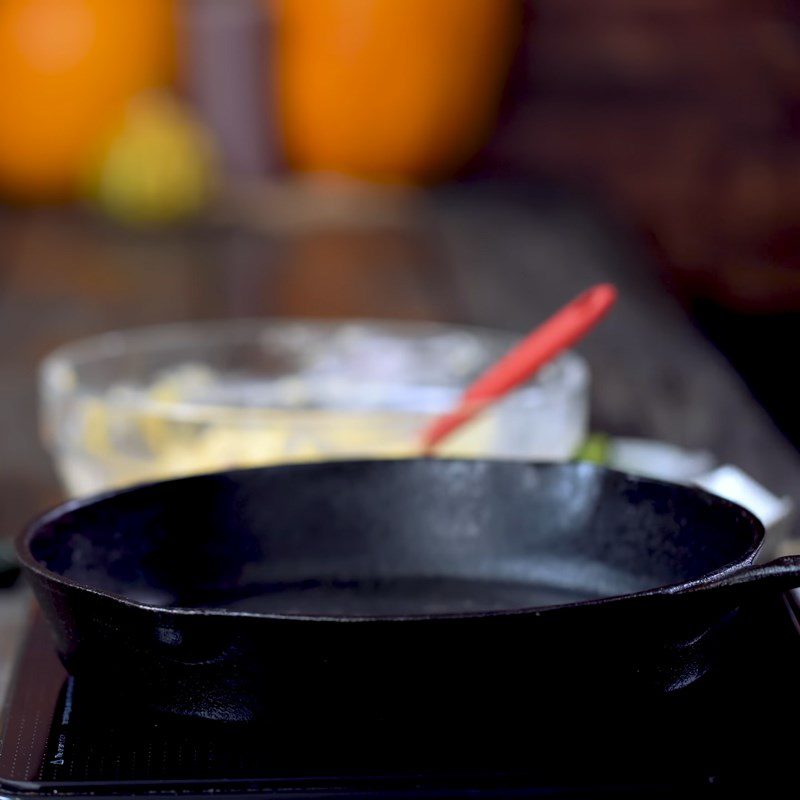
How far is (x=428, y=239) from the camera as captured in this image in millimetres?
2043

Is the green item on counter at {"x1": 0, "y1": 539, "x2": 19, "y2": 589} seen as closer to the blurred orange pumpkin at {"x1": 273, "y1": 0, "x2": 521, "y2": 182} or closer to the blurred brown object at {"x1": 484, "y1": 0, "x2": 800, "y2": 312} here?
the blurred orange pumpkin at {"x1": 273, "y1": 0, "x2": 521, "y2": 182}

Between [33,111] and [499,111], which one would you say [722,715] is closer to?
[33,111]

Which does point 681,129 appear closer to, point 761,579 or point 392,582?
point 392,582

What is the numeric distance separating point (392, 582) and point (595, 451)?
0.98 feet

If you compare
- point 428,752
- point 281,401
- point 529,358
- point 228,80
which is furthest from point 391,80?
point 428,752

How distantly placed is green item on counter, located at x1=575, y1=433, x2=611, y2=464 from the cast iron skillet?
0.24 metres

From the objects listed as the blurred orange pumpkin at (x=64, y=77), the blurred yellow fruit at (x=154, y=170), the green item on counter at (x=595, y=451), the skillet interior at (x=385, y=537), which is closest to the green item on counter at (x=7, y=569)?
the skillet interior at (x=385, y=537)

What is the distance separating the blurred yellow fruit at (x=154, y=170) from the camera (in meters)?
2.23

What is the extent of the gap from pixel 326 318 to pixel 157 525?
0.98 meters

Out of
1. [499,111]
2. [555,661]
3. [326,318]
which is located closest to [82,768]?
[555,661]

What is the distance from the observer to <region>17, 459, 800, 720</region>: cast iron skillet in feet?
1.30

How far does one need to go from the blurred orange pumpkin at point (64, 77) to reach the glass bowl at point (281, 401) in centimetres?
156

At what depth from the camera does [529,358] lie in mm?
730

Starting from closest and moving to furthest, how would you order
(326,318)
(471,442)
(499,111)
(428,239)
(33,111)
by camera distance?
(471,442)
(326,318)
(428,239)
(33,111)
(499,111)
